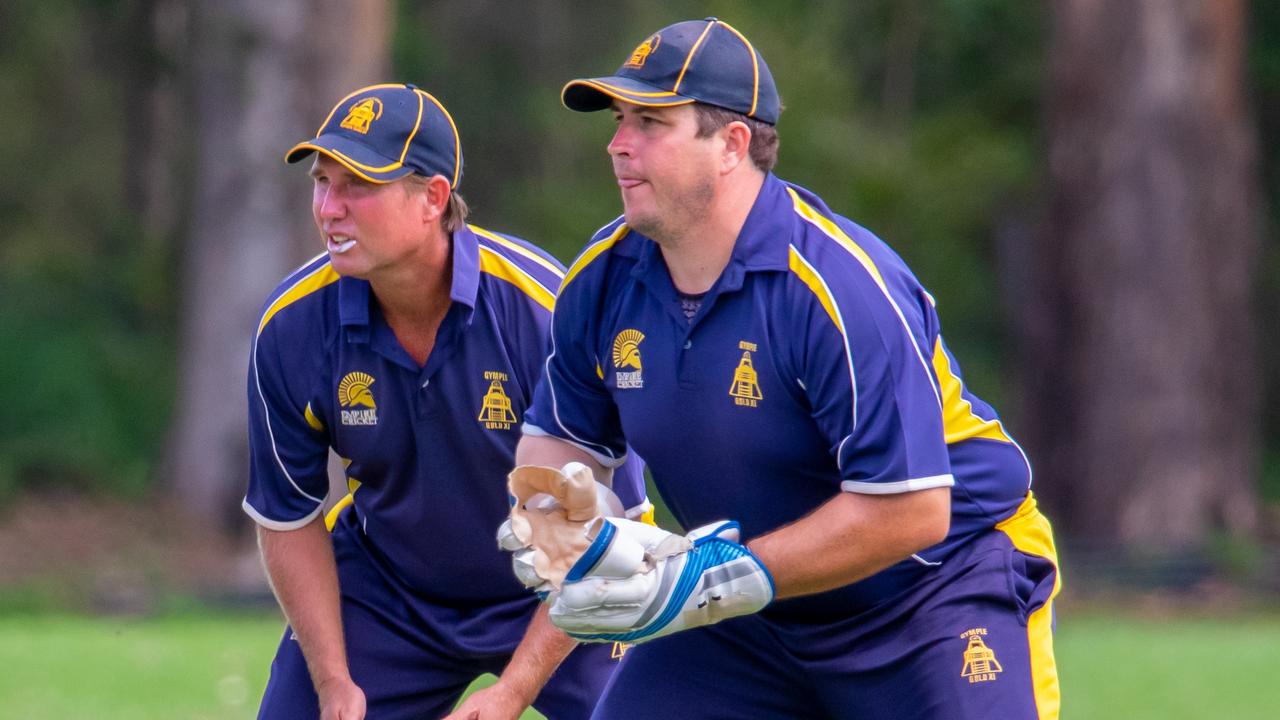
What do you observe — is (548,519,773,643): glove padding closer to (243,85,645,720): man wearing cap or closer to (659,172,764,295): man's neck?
(659,172,764,295): man's neck

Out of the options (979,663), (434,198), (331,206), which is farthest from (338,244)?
(979,663)

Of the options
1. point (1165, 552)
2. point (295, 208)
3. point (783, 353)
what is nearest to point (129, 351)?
point (295, 208)

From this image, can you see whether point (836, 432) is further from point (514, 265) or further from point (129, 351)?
point (129, 351)

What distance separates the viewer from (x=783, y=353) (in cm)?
410

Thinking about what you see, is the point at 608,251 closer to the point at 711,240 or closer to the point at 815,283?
the point at 711,240

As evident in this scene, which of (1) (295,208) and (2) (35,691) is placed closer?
(2) (35,691)

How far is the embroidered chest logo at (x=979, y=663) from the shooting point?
4211 mm

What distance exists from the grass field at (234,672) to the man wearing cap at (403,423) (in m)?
3.76

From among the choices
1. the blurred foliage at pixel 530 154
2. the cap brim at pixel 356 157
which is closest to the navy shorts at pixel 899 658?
the cap brim at pixel 356 157

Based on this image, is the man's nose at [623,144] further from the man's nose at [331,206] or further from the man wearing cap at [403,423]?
the man's nose at [331,206]

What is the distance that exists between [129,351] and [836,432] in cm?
1954

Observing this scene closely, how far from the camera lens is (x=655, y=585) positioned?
3.91 metres

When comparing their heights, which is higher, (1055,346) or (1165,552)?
(1055,346)

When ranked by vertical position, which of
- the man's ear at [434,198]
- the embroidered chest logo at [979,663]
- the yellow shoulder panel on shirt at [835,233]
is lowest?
the embroidered chest logo at [979,663]
